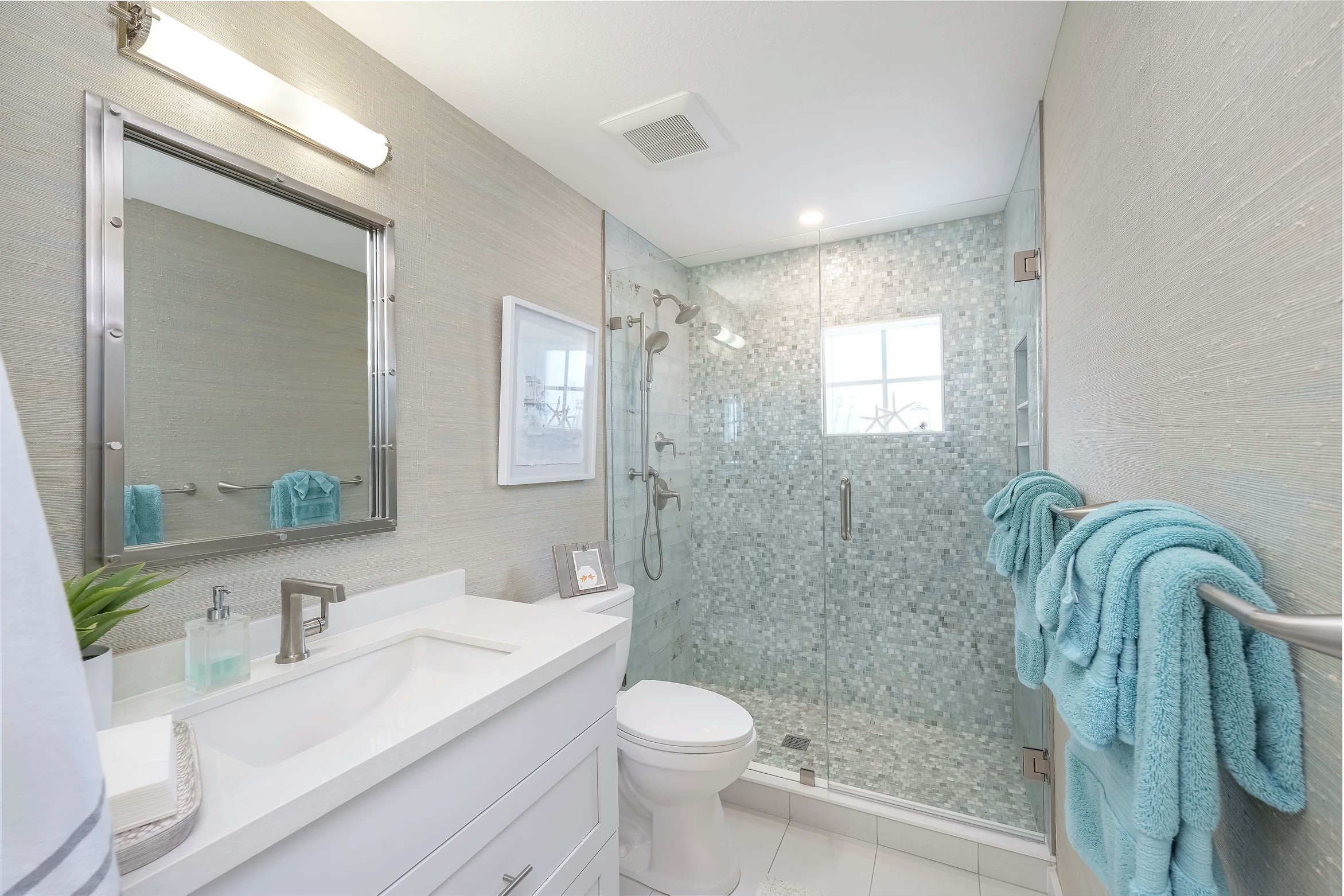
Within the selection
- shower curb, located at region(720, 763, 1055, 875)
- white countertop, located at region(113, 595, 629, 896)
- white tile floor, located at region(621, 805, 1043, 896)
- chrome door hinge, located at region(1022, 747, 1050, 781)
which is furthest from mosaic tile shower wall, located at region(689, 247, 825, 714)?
white countertop, located at region(113, 595, 629, 896)

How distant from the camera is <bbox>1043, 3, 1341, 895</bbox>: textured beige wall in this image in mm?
496

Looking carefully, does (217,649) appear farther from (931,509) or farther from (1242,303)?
(931,509)

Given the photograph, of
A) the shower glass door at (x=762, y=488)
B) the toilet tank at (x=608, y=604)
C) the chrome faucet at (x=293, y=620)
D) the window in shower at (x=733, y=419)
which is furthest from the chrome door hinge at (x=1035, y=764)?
the chrome faucet at (x=293, y=620)

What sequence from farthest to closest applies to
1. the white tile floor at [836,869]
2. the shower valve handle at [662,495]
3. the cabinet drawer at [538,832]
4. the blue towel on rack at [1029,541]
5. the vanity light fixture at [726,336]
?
the shower valve handle at [662,495], the vanity light fixture at [726,336], the white tile floor at [836,869], the blue towel on rack at [1029,541], the cabinet drawer at [538,832]

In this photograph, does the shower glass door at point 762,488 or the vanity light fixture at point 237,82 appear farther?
the shower glass door at point 762,488

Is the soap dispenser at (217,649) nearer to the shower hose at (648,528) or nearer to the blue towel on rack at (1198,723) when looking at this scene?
the blue towel on rack at (1198,723)

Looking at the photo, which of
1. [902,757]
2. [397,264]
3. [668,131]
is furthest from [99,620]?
[902,757]

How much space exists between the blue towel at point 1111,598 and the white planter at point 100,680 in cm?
128

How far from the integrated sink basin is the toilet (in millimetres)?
520

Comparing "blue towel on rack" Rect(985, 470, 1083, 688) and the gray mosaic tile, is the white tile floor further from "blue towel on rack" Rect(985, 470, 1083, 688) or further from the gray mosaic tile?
"blue towel on rack" Rect(985, 470, 1083, 688)

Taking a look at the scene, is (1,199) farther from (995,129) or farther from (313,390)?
(995,129)

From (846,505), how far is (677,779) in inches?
45.9

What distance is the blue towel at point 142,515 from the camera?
1.04 m

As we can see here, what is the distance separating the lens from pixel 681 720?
5.75ft
